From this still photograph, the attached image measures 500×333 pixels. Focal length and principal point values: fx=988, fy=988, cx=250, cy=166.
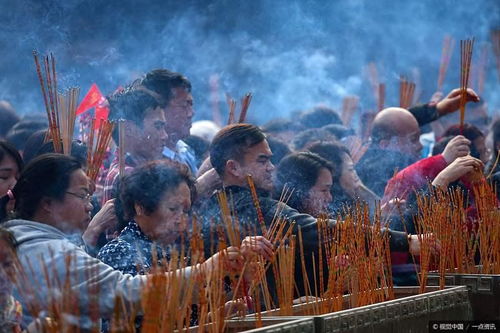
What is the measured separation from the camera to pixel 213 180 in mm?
4145

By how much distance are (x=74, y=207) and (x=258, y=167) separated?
43.4 inches

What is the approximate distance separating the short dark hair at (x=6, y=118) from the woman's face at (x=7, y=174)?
205 cm

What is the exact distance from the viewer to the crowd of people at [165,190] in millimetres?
2699

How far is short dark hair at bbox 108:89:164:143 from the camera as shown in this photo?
4203mm

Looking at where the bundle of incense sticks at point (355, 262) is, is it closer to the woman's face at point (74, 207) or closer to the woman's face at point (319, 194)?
the woman's face at point (319, 194)

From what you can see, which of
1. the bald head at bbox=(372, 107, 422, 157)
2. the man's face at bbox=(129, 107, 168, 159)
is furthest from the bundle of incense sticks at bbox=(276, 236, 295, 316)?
the bald head at bbox=(372, 107, 422, 157)

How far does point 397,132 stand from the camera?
18.2ft

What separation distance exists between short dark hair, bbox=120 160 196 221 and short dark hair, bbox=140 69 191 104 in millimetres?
1094

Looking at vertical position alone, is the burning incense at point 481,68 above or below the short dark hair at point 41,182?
above

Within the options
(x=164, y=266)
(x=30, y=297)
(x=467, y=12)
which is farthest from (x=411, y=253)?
(x=467, y=12)

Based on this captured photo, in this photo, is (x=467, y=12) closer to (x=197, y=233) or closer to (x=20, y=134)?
(x=20, y=134)

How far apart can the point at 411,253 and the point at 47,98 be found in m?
1.55

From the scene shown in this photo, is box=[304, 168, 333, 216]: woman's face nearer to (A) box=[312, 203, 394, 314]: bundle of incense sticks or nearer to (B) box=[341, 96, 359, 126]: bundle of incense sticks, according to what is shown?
(A) box=[312, 203, 394, 314]: bundle of incense sticks

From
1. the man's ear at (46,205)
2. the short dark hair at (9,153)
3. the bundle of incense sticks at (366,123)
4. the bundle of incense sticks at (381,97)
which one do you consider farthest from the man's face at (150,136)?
the bundle of incense sticks at (381,97)
